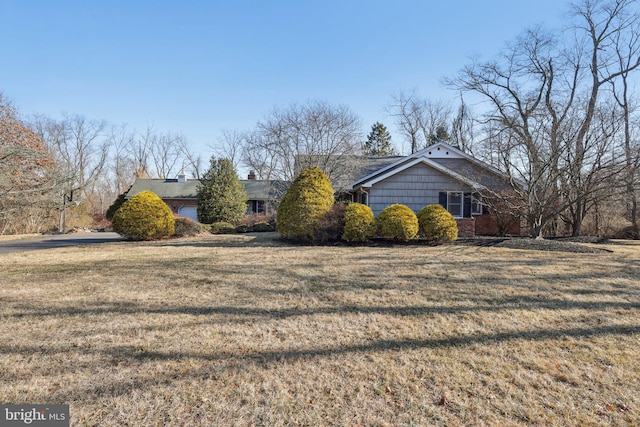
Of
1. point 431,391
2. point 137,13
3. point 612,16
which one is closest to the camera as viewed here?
point 431,391

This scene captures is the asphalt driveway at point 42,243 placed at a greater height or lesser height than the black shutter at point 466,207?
lesser

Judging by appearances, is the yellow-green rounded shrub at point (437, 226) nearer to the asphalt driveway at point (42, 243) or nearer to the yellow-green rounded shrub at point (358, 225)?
the yellow-green rounded shrub at point (358, 225)

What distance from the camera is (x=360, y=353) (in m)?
3.30

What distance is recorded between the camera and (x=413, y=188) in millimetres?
14227

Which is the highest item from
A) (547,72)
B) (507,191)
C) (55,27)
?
(547,72)

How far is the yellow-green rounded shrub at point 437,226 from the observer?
35.7 feet

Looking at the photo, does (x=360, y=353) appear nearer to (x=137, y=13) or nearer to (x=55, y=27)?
(x=137, y=13)

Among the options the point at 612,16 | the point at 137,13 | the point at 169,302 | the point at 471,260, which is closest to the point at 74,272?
the point at 169,302

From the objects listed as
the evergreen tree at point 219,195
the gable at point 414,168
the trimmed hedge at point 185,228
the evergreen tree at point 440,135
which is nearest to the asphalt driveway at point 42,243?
the trimmed hedge at point 185,228

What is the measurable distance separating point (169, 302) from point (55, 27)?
1095cm

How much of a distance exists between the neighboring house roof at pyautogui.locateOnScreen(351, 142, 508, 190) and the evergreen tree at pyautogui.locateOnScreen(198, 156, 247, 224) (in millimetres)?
7786

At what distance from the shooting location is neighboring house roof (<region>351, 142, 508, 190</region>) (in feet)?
45.2

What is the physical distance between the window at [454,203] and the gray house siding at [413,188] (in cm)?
27

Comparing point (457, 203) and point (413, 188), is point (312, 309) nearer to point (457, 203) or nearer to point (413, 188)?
point (413, 188)
